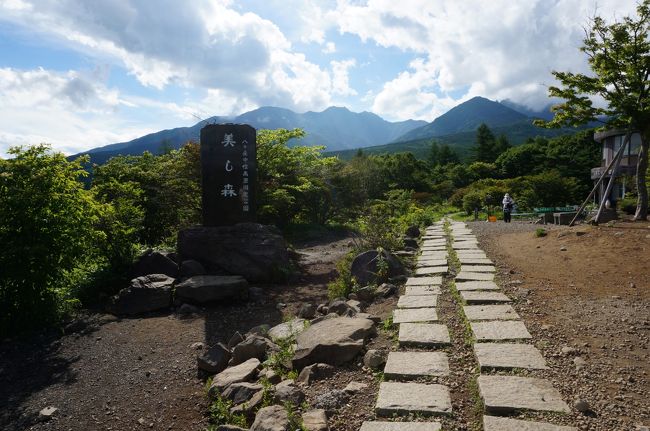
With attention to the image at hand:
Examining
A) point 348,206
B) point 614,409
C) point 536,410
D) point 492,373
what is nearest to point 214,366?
point 492,373

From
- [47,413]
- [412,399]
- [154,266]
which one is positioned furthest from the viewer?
[154,266]

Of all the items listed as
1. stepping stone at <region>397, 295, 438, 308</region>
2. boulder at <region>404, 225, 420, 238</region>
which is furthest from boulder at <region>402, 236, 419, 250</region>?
stepping stone at <region>397, 295, 438, 308</region>

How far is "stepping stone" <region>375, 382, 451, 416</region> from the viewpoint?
2842 mm

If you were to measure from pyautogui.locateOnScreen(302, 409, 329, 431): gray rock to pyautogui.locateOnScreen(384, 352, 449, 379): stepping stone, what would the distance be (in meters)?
0.71

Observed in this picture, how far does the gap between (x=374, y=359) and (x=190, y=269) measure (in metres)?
5.22

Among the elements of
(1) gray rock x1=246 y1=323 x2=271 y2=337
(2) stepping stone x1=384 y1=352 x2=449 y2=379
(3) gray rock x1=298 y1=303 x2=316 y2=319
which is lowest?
(1) gray rock x1=246 y1=323 x2=271 y2=337

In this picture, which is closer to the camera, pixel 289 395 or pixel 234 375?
pixel 289 395

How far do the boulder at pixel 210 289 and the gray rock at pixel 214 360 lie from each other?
238 cm

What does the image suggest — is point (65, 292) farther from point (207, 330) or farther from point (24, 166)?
point (207, 330)

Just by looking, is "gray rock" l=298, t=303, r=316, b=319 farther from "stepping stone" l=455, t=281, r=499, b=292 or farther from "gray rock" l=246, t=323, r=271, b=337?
"stepping stone" l=455, t=281, r=499, b=292

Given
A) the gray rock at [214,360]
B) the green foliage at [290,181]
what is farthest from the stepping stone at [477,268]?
the green foliage at [290,181]

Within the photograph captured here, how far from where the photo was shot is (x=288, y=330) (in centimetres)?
525

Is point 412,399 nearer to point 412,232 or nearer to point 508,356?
point 508,356

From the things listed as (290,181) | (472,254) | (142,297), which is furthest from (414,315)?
(290,181)
